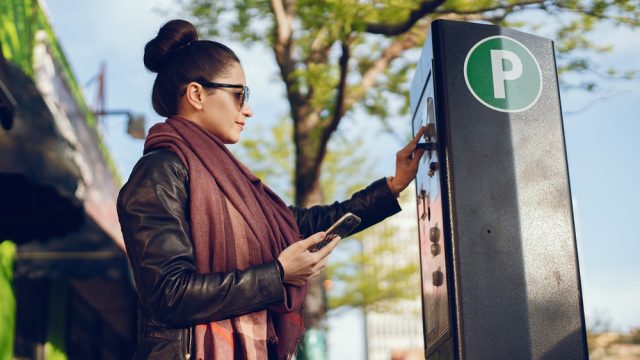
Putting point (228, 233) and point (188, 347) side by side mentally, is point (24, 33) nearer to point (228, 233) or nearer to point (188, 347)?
point (228, 233)

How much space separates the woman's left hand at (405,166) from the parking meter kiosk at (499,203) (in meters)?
0.18

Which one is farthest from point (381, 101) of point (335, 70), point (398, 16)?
point (398, 16)

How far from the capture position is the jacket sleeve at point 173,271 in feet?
8.19

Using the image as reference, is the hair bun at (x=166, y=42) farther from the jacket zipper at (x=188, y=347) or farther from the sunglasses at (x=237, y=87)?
the jacket zipper at (x=188, y=347)

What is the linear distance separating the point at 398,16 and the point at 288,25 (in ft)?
4.83

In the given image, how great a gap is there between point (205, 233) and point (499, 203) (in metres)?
0.98

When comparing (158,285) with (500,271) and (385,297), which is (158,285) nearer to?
(500,271)

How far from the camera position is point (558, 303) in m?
2.85

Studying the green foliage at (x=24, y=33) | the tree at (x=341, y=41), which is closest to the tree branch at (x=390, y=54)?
the tree at (x=341, y=41)

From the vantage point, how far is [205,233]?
2.61m

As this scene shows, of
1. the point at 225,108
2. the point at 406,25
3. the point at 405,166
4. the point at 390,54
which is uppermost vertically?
the point at 390,54

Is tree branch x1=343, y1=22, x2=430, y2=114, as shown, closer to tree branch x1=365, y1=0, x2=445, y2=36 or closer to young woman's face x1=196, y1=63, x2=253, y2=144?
tree branch x1=365, y1=0, x2=445, y2=36

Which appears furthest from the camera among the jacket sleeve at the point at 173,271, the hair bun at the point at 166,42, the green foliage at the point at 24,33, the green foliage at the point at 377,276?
the green foliage at the point at 377,276

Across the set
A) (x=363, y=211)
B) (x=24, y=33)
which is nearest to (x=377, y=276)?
(x=24, y=33)
